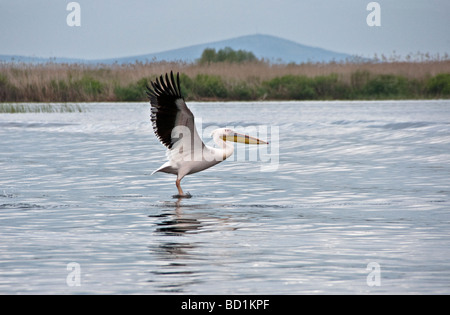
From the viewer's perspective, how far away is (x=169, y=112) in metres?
8.76

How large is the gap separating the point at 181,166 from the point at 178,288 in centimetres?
445

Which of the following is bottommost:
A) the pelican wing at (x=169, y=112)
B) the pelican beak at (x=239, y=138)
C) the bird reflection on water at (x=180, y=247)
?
the bird reflection on water at (x=180, y=247)

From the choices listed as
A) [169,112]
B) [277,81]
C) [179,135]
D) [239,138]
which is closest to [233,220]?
[169,112]

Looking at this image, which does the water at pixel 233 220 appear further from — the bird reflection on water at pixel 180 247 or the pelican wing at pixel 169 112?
the pelican wing at pixel 169 112

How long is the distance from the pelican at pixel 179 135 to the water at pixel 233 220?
37cm

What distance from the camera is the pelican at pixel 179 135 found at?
8.69 m

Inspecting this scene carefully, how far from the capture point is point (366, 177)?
1049 centimetres

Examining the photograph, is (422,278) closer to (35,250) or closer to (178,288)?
(178,288)

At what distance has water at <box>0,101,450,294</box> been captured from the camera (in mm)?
5188

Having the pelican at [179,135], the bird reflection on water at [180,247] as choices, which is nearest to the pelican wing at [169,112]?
the pelican at [179,135]

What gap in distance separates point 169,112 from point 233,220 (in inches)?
72.3

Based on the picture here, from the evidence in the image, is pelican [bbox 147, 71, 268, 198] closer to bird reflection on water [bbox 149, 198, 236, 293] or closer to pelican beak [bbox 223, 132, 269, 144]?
pelican beak [bbox 223, 132, 269, 144]

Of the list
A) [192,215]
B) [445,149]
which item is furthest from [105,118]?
[192,215]

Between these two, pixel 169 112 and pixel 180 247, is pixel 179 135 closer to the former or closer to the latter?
pixel 169 112
